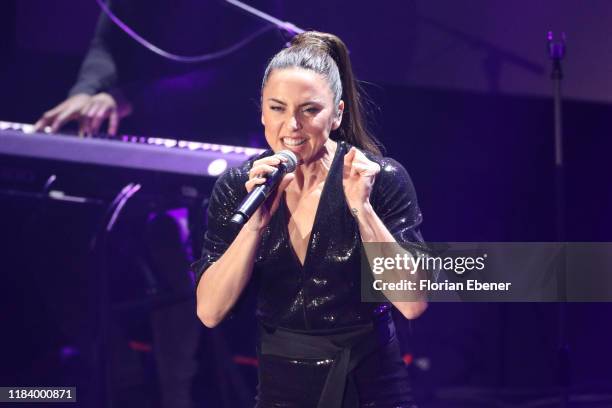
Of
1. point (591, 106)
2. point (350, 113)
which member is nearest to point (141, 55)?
point (350, 113)

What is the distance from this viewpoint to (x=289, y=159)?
157 cm

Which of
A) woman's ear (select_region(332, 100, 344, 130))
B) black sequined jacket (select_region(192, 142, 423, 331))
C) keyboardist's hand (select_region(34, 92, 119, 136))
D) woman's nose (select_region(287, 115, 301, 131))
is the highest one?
keyboardist's hand (select_region(34, 92, 119, 136))

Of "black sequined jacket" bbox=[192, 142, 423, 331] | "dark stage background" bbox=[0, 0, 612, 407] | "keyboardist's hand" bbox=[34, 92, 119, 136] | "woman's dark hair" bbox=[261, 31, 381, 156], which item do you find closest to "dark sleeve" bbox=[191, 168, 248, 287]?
"black sequined jacket" bbox=[192, 142, 423, 331]

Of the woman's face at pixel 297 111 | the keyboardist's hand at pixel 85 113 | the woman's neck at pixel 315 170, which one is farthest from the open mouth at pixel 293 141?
the keyboardist's hand at pixel 85 113

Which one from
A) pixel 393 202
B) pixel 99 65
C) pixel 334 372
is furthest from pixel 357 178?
pixel 99 65

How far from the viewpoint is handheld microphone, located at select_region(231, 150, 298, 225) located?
4.62 ft

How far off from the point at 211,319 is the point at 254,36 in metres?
1.71

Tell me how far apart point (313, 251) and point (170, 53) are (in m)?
1.84

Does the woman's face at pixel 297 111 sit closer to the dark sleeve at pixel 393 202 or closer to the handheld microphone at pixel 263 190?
the handheld microphone at pixel 263 190

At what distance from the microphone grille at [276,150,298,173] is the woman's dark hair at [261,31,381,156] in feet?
0.66

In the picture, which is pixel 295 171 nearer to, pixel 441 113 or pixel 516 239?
pixel 441 113

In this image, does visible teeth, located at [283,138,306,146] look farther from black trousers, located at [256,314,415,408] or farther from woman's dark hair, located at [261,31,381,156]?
black trousers, located at [256,314,415,408]

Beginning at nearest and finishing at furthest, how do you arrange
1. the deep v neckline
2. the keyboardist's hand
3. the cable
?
the deep v neckline
the keyboardist's hand
the cable

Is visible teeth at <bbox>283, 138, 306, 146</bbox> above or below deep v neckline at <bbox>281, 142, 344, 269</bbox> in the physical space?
above
